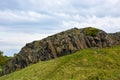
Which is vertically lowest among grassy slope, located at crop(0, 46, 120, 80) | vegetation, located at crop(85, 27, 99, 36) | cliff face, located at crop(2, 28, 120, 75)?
grassy slope, located at crop(0, 46, 120, 80)

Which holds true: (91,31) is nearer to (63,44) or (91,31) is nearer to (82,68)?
(63,44)

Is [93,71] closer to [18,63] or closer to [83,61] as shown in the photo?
[83,61]

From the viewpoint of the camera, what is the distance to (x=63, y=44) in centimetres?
6725

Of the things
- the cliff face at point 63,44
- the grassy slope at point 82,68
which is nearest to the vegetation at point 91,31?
the cliff face at point 63,44

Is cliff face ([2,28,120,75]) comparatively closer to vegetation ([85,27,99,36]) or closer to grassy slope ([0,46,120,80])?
vegetation ([85,27,99,36])

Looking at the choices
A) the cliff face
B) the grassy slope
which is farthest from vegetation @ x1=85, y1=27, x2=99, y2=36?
the grassy slope

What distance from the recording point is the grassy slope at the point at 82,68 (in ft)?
164

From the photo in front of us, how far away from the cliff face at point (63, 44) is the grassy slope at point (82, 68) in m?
6.78

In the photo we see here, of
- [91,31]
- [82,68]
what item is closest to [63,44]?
[91,31]

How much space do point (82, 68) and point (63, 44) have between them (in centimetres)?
1500

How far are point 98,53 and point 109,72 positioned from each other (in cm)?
942

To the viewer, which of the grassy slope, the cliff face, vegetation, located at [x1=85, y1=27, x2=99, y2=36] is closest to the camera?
the grassy slope

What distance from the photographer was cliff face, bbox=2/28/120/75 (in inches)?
2643

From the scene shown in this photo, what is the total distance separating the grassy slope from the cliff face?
6.78m
